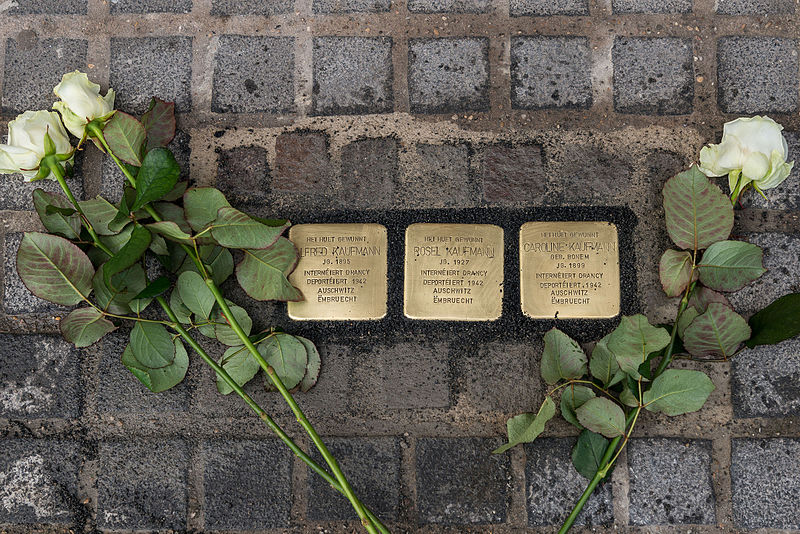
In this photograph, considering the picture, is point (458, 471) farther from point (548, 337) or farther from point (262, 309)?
point (262, 309)

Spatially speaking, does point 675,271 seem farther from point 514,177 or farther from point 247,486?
point 247,486

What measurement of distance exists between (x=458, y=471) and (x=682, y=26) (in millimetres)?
957

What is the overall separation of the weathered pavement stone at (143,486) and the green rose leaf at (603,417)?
0.73 m

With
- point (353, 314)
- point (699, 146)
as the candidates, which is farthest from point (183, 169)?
point (699, 146)

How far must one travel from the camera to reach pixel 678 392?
93 cm

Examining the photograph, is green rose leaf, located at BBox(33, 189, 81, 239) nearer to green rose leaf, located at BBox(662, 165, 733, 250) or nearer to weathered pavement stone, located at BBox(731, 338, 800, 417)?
green rose leaf, located at BBox(662, 165, 733, 250)

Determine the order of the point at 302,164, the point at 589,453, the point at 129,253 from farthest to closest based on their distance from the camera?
the point at 302,164 < the point at 589,453 < the point at 129,253

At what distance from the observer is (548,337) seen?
1019 millimetres

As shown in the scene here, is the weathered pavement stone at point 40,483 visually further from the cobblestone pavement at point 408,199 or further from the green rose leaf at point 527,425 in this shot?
the green rose leaf at point 527,425

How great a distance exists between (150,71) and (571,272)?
2.96ft

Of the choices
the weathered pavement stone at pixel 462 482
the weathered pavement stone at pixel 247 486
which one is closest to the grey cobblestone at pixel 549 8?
the weathered pavement stone at pixel 462 482

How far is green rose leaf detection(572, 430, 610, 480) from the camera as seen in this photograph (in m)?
0.98

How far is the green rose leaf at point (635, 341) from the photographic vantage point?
92 cm

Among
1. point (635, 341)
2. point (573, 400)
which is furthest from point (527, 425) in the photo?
point (635, 341)
